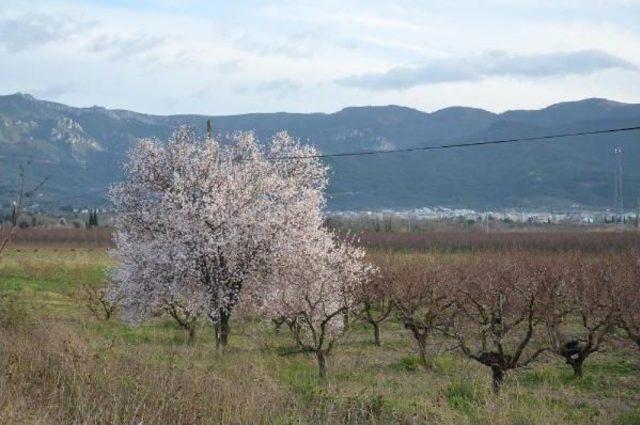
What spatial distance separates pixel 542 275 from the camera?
71.7 feet

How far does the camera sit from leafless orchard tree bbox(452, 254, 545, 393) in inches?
559

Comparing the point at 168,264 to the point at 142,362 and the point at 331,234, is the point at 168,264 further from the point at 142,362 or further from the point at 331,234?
the point at 142,362

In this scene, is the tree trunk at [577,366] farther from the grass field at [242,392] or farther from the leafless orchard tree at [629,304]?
the leafless orchard tree at [629,304]

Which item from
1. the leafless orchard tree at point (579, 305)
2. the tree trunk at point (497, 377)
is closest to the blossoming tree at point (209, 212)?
the leafless orchard tree at point (579, 305)

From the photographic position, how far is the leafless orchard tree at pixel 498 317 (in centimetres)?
1420

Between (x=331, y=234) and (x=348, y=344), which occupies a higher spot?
(x=331, y=234)

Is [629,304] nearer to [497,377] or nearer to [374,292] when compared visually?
[497,377]

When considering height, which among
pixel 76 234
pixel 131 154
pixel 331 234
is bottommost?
pixel 76 234

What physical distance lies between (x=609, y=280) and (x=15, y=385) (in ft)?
49.6

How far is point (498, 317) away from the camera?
1557 centimetres

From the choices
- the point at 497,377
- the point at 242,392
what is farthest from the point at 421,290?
the point at 242,392

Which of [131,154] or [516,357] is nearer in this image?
[516,357]

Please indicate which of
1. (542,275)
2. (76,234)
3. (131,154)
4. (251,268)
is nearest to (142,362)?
(251,268)

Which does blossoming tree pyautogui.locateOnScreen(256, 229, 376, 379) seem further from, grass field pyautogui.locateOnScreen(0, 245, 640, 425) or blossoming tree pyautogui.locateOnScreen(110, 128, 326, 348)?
grass field pyautogui.locateOnScreen(0, 245, 640, 425)
